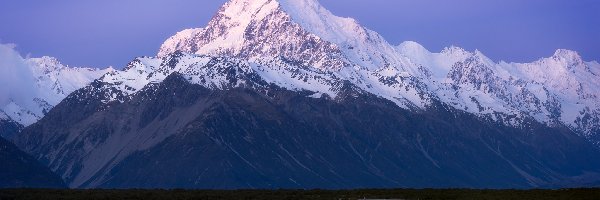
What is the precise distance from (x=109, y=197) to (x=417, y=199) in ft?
164

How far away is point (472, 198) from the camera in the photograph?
18038 centimetres

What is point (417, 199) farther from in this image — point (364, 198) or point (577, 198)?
point (577, 198)

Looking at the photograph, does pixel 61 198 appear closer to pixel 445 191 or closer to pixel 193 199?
pixel 193 199

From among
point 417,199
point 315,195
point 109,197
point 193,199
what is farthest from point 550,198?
point 109,197

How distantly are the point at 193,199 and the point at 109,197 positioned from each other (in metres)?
13.9

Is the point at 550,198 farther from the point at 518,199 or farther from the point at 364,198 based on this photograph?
the point at 364,198

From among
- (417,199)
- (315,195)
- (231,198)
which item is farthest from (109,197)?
(417,199)

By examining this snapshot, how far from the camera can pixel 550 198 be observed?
178000 mm

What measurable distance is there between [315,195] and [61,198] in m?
41.3

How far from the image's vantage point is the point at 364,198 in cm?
18112

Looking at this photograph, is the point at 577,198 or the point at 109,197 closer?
the point at 577,198

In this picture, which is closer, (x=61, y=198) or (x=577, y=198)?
(x=577, y=198)

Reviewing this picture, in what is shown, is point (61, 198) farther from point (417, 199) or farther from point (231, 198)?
point (417, 199)

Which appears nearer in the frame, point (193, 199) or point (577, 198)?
point (577, 198)
